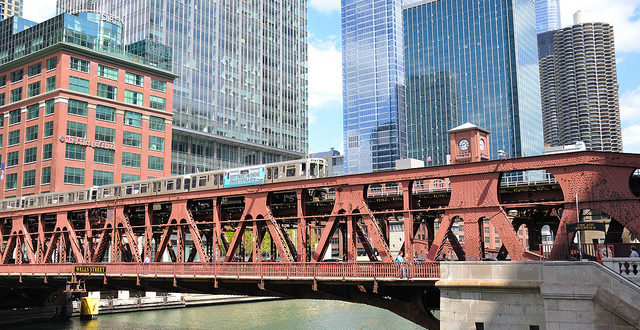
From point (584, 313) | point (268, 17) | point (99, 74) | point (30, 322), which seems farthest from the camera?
point (268, 17)

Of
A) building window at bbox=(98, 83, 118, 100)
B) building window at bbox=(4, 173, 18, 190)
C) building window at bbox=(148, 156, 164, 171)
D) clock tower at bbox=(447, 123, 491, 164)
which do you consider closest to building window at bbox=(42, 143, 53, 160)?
building window at bbox=(4, 173, 18, 190)

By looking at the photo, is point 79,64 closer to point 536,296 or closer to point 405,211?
point 405,211

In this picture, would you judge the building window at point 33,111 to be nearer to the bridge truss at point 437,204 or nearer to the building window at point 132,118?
the building window at point 132,118

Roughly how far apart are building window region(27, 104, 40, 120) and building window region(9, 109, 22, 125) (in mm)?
2781

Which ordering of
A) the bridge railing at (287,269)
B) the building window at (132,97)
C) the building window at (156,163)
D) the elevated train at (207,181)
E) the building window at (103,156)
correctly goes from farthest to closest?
the building window at (156,163), the building window at (132,97), the building window at (103,156), the elevated train at (207,181), the bridge railing at (287,269)

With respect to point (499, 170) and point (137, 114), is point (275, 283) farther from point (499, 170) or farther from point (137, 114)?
point (137, 114)

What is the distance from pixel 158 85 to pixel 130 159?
14645 millimetres

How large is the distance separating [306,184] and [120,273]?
16570 mm

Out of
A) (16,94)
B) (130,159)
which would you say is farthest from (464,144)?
(16,94)

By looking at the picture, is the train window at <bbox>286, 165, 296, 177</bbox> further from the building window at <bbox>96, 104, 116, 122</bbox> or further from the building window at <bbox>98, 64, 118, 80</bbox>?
the building window at <bbox>98, 64, 118, 80</bbox>

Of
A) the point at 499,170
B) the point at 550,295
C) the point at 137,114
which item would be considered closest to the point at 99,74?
the point at 137,114

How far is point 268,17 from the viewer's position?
150 metres

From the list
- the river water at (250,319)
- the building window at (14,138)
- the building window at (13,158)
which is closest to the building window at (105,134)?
the building window at (13,158)

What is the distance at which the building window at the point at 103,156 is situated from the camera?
3605 inches
